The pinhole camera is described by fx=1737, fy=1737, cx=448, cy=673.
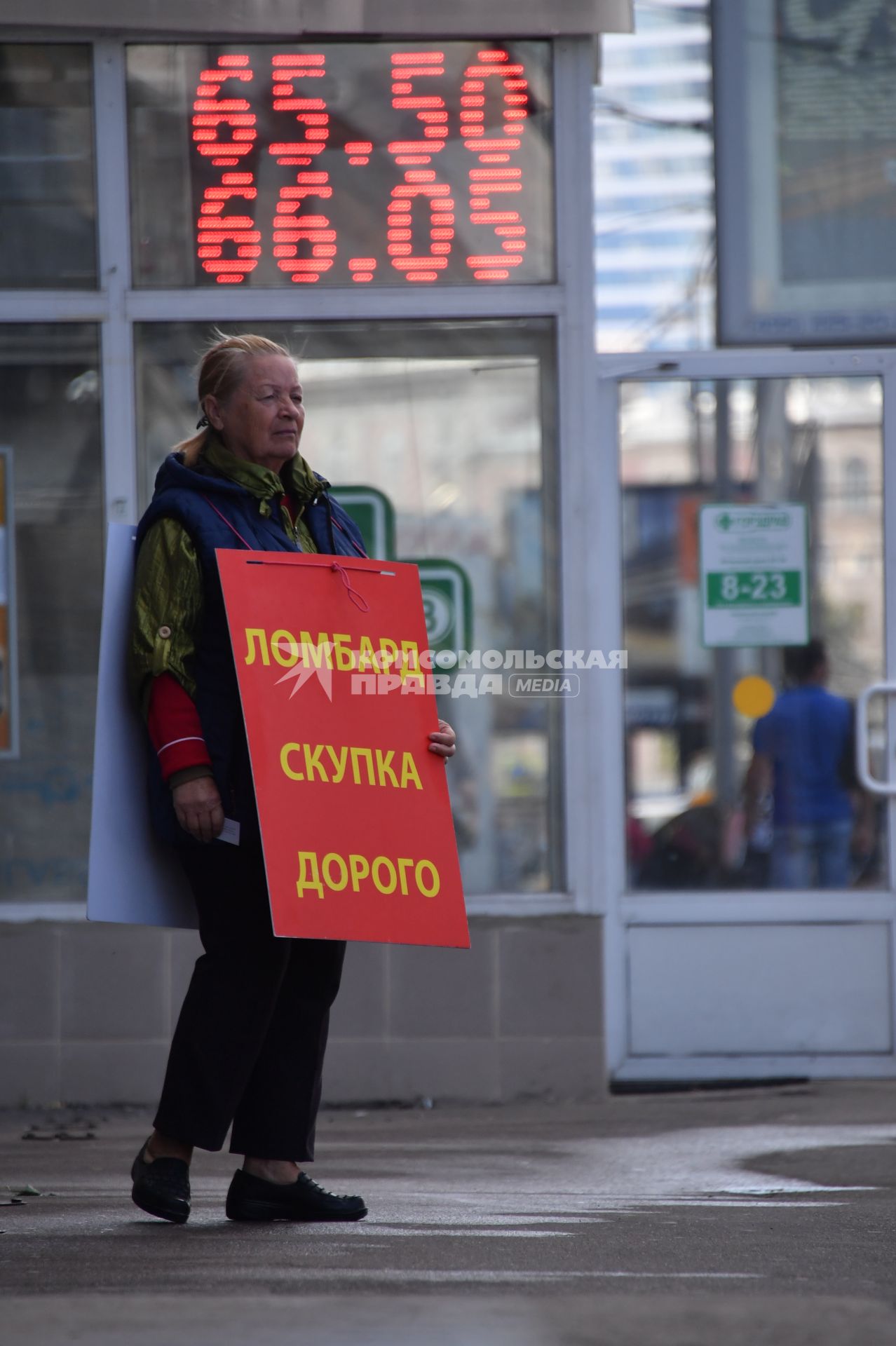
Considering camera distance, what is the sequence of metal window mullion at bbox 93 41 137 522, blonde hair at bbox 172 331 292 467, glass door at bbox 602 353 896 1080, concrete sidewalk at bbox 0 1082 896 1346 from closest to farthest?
concrete sidewalk at bbox 0 1082 896 1346 → blonde hair at bbox 172 331 292 467 → metal window mullion at bbox 93 41 137 522 → glass door at bbox 602 353 896 1080

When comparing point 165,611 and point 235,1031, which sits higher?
point 165,611

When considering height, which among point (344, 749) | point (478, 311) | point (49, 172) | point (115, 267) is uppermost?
point (49, 172)

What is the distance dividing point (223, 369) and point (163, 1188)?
161cm

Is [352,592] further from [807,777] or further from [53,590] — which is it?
[807,777]

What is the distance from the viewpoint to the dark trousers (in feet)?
10.9

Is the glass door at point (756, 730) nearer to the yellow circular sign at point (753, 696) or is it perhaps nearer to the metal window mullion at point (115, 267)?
the yellow circular sign at point (753, 696)

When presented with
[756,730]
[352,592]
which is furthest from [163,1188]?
[756,730]

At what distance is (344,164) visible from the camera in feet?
18.5

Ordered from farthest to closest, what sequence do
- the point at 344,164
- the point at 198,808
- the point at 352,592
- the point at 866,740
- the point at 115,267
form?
the point at 866,740
the point at 344,164
the point at 115,267
the point at 352,592
the point at 198,808

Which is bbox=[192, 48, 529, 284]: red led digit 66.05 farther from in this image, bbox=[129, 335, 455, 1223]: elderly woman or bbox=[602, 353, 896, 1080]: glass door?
bbox=[129, 335, 455, 1223]: elderly woman

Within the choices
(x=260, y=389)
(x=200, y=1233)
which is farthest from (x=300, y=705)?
(x=200, y=1233)

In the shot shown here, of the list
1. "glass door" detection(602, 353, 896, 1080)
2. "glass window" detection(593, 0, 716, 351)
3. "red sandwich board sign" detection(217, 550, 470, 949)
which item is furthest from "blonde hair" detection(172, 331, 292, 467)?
"glass door" detection(602, 353, 896, 1080)

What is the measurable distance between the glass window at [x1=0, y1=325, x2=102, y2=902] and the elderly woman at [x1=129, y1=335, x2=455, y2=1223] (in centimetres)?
221

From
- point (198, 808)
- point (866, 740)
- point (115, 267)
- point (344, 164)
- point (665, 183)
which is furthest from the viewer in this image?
point (665, 183)
